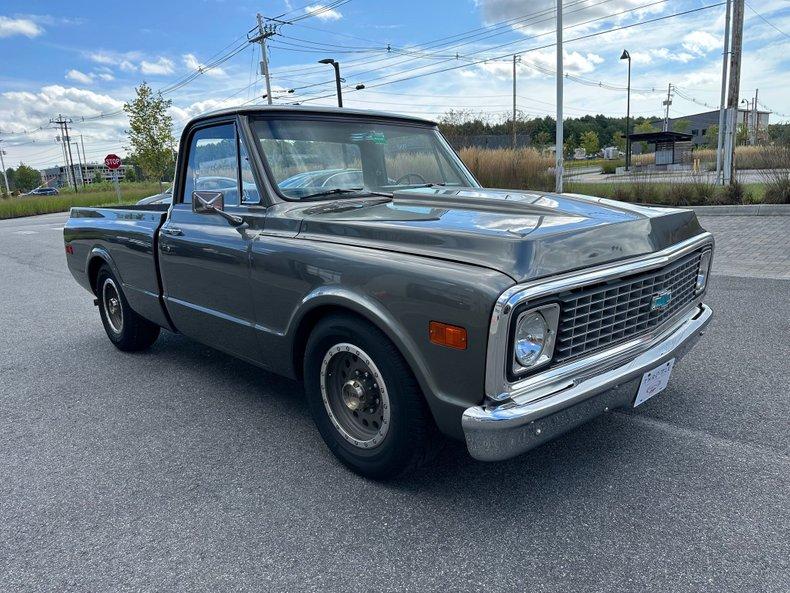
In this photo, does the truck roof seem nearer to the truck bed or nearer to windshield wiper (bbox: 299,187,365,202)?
windshield wiper (bbox: 299,187,365,202)

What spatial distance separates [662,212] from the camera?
306cm

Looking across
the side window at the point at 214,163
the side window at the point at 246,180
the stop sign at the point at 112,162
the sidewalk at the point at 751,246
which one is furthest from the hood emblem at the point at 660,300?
the stop sign at the point at 112,162

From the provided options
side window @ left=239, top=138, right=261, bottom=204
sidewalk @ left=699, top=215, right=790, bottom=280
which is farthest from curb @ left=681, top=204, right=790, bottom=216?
side window @ left=239, top=138, right=261, bottom=204

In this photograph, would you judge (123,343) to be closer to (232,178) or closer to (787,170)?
(232,178)

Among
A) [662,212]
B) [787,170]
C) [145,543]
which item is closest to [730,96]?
[787,170]

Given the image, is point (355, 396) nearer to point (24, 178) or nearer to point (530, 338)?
point (530, 338)

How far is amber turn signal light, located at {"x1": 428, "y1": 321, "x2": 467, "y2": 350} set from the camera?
2166mm

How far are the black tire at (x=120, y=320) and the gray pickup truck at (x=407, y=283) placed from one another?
2.29 feet

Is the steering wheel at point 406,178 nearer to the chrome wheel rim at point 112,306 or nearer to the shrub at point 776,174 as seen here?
the chrome wheel rim at point 112,306

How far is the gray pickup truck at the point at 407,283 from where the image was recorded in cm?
220

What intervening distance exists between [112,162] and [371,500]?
26.3m

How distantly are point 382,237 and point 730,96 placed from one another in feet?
57.5

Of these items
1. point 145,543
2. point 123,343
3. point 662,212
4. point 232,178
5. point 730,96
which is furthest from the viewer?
point 730,96

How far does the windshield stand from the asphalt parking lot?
4.72 feet
